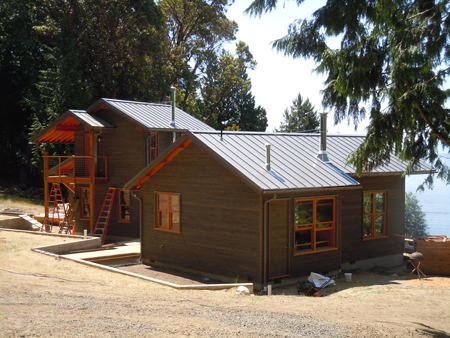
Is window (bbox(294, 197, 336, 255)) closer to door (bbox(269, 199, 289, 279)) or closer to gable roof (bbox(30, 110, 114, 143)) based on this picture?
door (bbox(269, 199, 289, 279))

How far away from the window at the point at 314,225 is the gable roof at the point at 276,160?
0.77 meters

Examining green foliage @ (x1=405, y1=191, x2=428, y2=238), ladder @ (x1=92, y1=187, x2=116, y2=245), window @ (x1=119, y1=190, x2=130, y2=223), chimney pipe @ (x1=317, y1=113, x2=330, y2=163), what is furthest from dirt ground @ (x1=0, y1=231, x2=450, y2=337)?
green foliage @ (x1=405, y1=191, x2=428, y2=238)

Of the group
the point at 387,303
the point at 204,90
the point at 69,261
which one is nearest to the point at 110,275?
the point at 69,261

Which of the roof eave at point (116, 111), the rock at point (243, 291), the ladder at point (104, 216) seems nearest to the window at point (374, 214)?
the rock at point (243, 291)

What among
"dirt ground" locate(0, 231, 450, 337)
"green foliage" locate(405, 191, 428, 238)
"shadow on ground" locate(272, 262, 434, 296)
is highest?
"dirt ground" locate(0, 231, 450, 337)

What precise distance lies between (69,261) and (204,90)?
103 ft

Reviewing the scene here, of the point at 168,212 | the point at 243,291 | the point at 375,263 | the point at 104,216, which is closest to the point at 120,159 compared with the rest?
the point at 104,216

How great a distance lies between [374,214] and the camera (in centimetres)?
1678

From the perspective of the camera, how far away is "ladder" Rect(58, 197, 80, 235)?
75.9ft

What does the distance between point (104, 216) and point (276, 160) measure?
11.0 meters

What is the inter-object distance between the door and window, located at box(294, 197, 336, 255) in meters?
0.48

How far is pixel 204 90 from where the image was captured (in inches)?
1751

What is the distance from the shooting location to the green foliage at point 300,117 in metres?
69.5

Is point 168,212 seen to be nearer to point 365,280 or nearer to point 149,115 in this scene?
point 365,280
